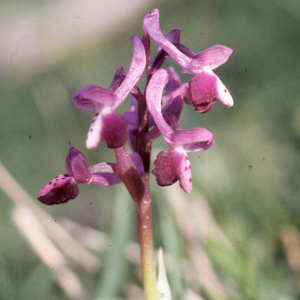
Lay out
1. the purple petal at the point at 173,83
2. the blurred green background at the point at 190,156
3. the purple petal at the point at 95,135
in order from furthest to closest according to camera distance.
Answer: the blurred green background at the point at 190,156 < the purple petal at the point at 173,83 < the purple petal at the point at 95,135

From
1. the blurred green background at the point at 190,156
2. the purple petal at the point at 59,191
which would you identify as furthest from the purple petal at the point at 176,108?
the blurred green background at the point at 190,156

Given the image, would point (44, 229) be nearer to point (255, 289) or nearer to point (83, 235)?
point (83, 235)

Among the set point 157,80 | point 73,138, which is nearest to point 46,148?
point 73,138

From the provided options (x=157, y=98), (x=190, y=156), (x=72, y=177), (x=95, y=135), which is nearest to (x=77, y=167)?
(x=72, y=177)

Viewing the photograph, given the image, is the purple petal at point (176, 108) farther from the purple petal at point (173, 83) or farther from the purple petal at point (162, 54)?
the purple petal at point (173, 83)

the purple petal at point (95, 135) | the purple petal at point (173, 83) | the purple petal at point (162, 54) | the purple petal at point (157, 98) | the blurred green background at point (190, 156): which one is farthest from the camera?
the blurred green background at point (190, 156)

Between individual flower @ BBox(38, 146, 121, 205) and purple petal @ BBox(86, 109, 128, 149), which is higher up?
purple petal @ BBox(86, 109, 128, 149)

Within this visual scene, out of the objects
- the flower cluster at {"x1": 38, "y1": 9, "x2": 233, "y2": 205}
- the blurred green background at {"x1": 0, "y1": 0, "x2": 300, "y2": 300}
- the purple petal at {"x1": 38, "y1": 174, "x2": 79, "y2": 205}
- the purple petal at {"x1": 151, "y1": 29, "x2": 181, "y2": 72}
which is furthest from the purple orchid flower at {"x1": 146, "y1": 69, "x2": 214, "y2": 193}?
the blurred green background at {"x1": 0, "y1": 0, "x2": 300, "y2": 300}

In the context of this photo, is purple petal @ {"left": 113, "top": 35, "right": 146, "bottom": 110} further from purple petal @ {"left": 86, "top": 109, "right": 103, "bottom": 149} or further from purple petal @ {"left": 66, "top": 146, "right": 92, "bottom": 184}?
purple petal @ {"left": 66, "top": 146, "right": 92, "bottom": 184}
